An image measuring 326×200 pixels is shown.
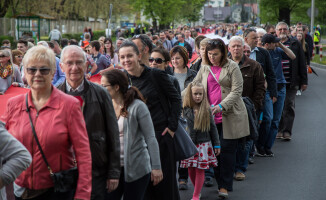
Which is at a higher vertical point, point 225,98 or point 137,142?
point 225,98

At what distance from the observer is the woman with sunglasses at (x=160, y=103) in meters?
5.50

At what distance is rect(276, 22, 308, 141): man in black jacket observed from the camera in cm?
1096

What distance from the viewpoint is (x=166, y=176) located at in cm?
577

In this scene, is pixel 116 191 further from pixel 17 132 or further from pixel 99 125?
pixel 17 132

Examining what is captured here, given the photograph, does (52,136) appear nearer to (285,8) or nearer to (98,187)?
(98,187)

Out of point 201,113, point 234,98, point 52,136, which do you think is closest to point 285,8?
point 234,98

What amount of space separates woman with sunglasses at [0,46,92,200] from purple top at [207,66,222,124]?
12.1 ft

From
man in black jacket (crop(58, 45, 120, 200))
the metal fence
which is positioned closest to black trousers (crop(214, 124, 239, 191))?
man in black jacket (crop(58, 45, 120, 200))

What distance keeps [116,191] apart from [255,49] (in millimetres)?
4903

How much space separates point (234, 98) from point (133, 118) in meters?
2.52

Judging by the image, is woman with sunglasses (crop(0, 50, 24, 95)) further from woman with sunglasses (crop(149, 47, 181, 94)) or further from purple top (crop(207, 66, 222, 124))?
purple top (crop(207, 66, 222, 124))

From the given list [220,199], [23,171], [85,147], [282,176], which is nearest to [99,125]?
[85,147]

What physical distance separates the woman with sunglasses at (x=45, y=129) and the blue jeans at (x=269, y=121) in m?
6.01

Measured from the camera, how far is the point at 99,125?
425 cm
